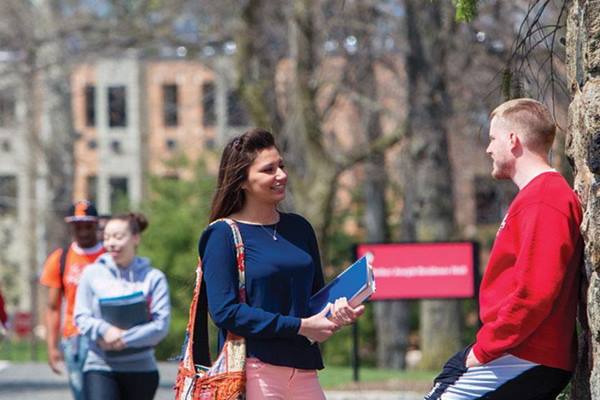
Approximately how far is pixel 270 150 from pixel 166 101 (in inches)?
2374

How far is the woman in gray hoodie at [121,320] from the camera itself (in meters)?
8.53

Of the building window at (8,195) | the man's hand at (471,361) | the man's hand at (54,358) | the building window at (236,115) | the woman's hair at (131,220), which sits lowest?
the man's hand at (54,358)

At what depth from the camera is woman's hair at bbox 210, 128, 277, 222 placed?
6031mm

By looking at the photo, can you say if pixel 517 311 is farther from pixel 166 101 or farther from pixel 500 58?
pixel 166 101

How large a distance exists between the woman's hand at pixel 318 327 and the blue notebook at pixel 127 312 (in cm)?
299

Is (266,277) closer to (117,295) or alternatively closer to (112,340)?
(112,340)

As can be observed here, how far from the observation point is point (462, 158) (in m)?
43.3

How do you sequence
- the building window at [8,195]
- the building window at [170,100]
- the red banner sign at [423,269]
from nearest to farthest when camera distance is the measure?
the red banner sign at [423,269] → the building window at [8,195] → the building window at [170,100]

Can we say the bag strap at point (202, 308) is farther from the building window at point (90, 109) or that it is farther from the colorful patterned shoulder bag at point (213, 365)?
the building window at point (90, 109)

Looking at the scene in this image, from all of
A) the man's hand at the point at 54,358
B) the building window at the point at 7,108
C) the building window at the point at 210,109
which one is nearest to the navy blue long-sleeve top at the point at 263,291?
the man's hand at the point at 54,358

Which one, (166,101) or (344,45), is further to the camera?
(166,101)

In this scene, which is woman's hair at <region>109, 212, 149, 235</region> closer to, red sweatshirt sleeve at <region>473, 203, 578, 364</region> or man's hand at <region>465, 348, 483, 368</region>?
man's hand at <region>465, 348, 483, 368</region>

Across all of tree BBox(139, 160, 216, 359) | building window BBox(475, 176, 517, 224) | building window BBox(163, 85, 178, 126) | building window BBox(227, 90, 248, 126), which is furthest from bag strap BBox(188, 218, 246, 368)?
building window BBox(163, 85, 178, 126)

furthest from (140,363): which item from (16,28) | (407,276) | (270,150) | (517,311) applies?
(16,28)
